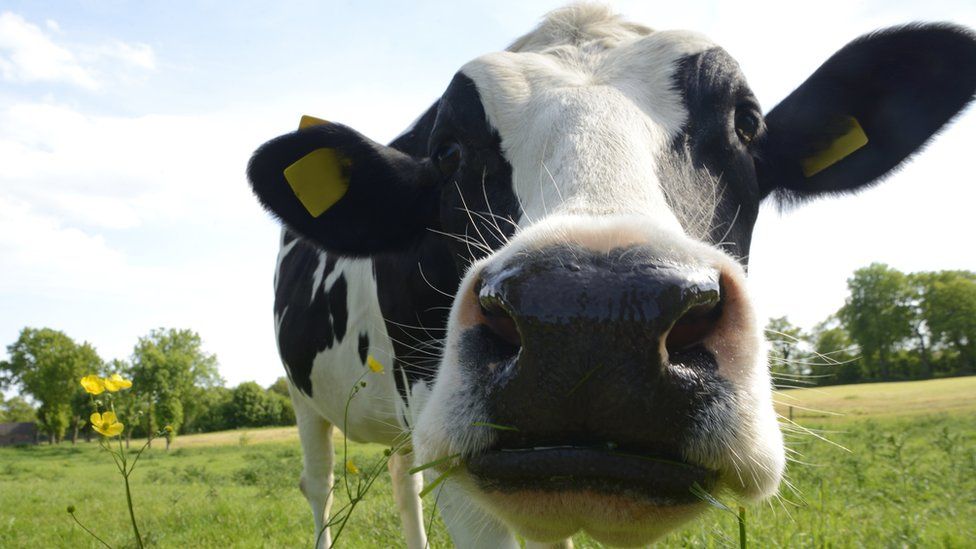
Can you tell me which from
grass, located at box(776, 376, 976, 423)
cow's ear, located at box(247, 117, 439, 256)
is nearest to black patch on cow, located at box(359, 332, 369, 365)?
cow's ear, located at box(247, 117, 439, 256)

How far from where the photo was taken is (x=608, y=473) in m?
1.25

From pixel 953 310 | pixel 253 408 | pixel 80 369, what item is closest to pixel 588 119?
pixel 80 369

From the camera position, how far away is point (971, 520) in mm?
4301

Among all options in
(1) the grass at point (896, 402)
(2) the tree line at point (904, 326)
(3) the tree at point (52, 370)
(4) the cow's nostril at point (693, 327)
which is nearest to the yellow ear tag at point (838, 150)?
(4) the cow's nostril at point (693, 327)

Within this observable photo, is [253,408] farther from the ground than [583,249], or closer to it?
closer to it

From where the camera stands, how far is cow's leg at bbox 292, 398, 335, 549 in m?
5.77

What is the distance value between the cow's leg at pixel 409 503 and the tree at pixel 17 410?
102876 millimetres

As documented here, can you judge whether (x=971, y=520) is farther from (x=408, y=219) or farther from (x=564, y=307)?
(x=564, y=307)

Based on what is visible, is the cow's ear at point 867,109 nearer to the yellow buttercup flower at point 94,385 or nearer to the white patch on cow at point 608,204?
the white patch on cow at point 608,204

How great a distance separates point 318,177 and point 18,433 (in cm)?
8787

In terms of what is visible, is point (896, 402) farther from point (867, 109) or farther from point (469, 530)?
point (469, 530)

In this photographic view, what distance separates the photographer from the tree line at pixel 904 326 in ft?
183

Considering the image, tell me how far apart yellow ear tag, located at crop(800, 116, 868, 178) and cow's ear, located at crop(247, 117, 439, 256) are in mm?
1911

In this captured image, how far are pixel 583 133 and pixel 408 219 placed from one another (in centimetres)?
159
